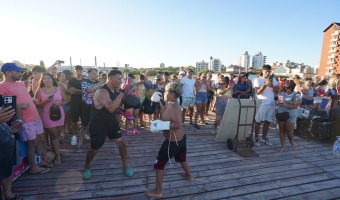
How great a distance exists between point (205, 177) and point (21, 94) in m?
3.10

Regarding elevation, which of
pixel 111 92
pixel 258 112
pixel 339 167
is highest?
pixel 111 92

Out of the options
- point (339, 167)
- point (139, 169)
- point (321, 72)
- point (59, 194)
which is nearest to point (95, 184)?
point (59, 194)

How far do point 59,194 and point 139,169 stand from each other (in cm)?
132

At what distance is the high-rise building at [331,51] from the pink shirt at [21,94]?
74.0 metres

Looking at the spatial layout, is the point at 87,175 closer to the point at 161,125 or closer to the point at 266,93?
the point at 161,125

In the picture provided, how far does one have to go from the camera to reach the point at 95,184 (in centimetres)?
334

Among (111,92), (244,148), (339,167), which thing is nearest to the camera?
(111,92)

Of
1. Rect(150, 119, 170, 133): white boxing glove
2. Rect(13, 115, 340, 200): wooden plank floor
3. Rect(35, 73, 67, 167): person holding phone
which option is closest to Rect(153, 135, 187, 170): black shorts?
Rect(150, 119, 170, 133): white boxing glove

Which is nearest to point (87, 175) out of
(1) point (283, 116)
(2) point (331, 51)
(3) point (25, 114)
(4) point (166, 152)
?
(3) point (25, 114)

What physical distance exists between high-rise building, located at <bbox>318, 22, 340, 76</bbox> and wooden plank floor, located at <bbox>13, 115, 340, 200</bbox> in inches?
2773

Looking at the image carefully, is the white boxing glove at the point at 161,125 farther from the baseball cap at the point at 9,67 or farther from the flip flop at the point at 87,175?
the baseball cap at the point at 9,67

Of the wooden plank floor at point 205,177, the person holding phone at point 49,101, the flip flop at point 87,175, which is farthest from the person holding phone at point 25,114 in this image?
the flip flop at point 87,175

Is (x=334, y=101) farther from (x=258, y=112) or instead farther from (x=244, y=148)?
(x=244, y=148)

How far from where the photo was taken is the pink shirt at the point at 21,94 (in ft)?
9.85
